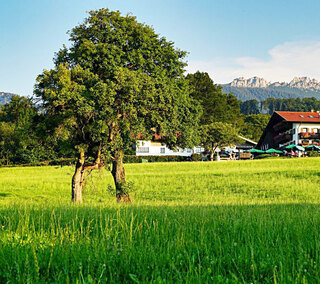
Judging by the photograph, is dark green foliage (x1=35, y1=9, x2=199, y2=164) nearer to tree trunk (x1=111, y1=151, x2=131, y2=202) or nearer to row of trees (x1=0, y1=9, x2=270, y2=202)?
row of trees (x1=0, y1=9, x2=270, y2=202)

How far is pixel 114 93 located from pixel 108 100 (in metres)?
0.48

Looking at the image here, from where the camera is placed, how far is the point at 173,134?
1809cm

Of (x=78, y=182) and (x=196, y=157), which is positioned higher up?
(x=78, y=182)

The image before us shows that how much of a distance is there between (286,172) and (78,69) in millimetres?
27478

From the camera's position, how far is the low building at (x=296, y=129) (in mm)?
70125

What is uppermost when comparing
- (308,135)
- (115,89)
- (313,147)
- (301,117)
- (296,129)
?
(301,117)

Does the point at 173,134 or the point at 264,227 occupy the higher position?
the point at 173,134

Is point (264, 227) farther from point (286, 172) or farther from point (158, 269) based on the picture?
point (286, 172)

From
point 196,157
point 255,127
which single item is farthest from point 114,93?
point 255,127

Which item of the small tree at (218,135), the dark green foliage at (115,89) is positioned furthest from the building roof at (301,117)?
the dark green foliage at (115,89)

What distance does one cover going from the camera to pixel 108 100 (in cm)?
1575

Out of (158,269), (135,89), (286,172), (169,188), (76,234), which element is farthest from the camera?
(286,172)

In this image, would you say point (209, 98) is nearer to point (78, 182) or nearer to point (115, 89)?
point (78, 182)

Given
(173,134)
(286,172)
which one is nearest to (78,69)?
(173,134)
